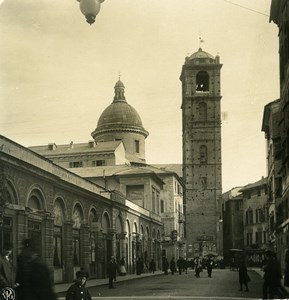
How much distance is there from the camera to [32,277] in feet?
29.3

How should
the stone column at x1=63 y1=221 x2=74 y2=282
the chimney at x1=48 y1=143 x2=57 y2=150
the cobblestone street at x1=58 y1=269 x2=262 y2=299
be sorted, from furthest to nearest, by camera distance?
the chimney at x1=48 y1=143 x2=57 y2=150, the stone column at x1=63 y1=221 x2=74 y2=282, the cobblestone street at x1=58 y1=269 x2=262 y2=299

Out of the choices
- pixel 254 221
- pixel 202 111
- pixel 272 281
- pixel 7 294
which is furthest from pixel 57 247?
pixel 202 111

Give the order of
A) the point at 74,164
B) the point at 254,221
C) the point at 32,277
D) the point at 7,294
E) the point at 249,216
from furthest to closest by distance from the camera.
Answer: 1. the point at 249,216
2. the point at 254,221
3. the point at 74,164
4. the point at 7,294
5. the point at 32,277

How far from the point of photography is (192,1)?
1245cm

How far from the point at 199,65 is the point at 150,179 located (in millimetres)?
20869

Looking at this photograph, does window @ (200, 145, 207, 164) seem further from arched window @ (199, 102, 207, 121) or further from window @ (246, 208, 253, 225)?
window @ (246, 208, 253, 225)

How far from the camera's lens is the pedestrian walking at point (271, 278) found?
12391mm

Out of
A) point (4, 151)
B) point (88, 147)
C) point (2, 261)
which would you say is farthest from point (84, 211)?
point (88, 147)

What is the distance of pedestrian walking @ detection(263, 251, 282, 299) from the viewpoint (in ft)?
40.7

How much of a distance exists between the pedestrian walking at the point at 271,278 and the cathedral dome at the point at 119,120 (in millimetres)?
52969

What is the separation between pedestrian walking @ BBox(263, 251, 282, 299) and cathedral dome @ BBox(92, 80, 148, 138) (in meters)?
53.0

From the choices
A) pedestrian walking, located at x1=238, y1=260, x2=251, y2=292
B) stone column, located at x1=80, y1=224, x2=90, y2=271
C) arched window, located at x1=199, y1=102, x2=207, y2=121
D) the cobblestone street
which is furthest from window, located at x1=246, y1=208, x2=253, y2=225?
pedestrian walking, located at x1=238, y1=260, x2=251, y2=292

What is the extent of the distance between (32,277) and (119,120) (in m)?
58.0

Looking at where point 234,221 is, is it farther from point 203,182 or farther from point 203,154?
point 203,154
